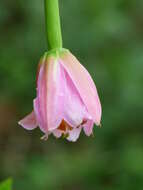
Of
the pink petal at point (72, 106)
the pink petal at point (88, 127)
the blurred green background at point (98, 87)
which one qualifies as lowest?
the blurred green background at point (98, 87)

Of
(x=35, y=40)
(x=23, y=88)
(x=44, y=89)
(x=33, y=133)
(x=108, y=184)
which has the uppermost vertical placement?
(x=44, y=89)

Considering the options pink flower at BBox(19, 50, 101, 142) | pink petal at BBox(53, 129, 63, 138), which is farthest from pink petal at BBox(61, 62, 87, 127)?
pink petal at BBox(53, 129, 63, 138)

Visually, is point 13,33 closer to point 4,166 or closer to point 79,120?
point 4,166

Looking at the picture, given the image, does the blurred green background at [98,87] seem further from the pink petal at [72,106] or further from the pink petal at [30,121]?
the pink petal at [72,106]

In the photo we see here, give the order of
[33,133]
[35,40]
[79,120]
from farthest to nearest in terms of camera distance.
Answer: [33,133] < [35,40] < [79,120]

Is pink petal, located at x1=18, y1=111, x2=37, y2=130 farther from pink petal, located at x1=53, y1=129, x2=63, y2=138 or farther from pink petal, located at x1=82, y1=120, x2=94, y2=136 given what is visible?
pink petal, located at x1=82, y1=120, x2=94, y2=136

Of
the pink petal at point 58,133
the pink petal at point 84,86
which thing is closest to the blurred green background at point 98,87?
the pink petal at point 58,133

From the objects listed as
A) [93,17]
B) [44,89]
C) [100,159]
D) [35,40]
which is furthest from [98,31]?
[44,89]
